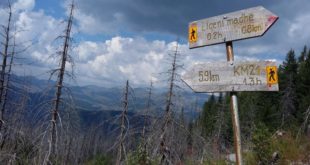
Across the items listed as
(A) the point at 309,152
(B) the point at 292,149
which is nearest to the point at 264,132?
(B) the point at 292,149

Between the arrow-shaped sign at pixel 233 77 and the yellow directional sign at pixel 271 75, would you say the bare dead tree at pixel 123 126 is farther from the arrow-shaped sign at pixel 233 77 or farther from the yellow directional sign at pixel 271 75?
the yellow directional sign at pixel 271 75

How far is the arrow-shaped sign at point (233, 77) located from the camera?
4.17m

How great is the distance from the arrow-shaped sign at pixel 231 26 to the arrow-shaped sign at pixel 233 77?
0.39 meters

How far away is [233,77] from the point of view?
14.5 feet

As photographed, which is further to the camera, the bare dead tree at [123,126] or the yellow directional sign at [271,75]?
the bare dead tree at [123,126]

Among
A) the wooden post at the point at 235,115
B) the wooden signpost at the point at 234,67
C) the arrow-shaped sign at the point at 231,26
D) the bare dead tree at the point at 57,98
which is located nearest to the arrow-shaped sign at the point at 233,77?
the wooden signpost at the point at 234,67

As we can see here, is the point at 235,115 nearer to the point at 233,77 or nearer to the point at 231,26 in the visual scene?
the point at 233,77

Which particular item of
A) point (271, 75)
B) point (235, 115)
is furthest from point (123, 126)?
point (271, 75)

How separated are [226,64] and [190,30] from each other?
3.11ft

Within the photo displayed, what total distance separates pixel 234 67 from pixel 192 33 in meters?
0.98

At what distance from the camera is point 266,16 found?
4.29 m

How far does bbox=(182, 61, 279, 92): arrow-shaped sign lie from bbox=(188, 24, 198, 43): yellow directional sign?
1.51 feet

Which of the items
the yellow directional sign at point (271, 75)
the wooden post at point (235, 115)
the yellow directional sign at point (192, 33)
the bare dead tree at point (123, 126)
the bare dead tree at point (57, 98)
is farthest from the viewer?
the bare dead tree at point (123, 126)

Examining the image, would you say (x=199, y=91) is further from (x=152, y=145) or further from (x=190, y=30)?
(x=152, y=145)
